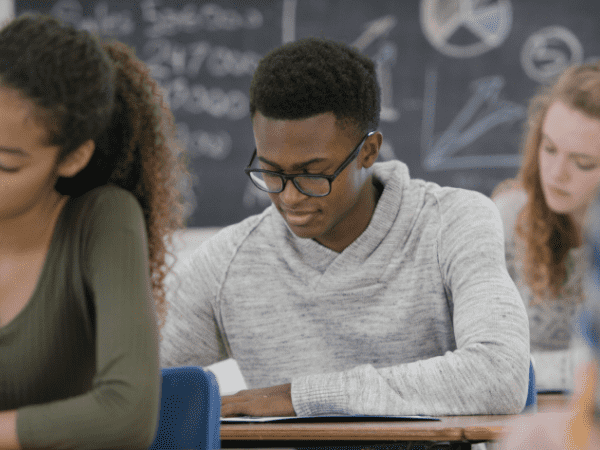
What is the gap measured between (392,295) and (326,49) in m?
0.62

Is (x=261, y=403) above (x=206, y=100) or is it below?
below

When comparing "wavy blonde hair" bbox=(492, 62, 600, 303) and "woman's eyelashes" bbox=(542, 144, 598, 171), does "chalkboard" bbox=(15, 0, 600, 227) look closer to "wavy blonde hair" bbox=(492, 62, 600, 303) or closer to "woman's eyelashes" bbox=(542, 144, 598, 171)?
"wavy blonde hair" bbox=(492, 62, 600, 303)

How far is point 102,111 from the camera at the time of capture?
29.2 inches

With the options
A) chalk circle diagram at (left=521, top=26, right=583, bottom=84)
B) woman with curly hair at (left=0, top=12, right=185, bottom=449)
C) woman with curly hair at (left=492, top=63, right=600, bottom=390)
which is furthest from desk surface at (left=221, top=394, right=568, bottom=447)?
chalk circle diagram at (left=521, top=26, right=583, bottom=84)

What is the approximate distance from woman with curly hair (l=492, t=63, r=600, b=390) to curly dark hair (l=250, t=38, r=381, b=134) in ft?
2.41

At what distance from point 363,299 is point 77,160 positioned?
39.8 inches

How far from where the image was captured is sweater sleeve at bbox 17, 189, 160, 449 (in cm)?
65

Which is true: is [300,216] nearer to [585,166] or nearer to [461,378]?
[461,378]

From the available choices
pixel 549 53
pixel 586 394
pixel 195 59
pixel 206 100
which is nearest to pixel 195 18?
pixel 195 59

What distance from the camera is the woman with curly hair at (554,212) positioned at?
2.00 meters

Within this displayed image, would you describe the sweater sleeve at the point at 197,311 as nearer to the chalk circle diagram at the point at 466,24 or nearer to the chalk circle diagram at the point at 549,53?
the chalk circle diagram at the point at 466,24

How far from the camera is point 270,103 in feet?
4.94

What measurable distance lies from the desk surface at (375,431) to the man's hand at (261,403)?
0.48ft

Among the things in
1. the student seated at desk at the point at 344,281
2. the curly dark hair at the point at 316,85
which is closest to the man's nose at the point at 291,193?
the student seated at desk at the point at 344,281
